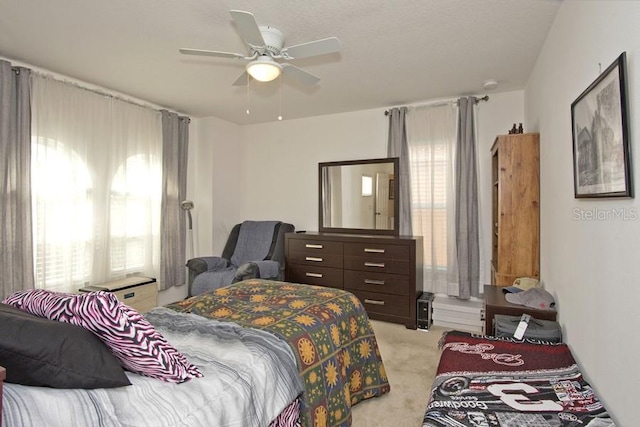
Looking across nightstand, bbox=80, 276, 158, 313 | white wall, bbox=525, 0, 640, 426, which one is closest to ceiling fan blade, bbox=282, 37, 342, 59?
white wall, bbox=525, 0, 640, 426

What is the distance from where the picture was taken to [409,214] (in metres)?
4.17

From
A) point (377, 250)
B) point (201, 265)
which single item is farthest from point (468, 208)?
point (201, 265)

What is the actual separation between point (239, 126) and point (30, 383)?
15.7 ft

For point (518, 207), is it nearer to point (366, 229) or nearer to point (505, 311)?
point (505, 311)

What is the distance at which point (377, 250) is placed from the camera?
387 cm

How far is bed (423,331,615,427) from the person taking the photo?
1.21 m

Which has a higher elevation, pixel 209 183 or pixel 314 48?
pixel 314 48

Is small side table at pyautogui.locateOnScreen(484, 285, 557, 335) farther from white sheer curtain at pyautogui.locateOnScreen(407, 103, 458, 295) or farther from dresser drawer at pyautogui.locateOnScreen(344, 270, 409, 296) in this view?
white sheer curtain at pyautogui.locateOnScreen(407, 103, 458, 295)

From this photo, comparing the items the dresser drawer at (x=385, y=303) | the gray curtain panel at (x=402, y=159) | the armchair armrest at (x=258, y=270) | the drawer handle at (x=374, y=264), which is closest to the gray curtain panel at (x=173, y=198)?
the armchair armrest at (x=258, y=270)

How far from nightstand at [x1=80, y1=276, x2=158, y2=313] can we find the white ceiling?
2045 millimetres

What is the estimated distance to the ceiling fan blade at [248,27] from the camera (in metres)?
1.77

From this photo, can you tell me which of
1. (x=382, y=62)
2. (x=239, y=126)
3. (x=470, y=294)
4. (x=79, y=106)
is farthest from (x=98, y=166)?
(x=470, y=294)

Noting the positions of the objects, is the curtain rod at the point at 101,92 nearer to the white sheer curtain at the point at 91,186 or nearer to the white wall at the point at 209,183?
the white sheer curtain at the point at 91,186

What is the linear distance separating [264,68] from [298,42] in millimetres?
520
